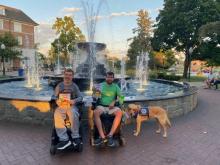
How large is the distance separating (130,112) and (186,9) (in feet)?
89.9

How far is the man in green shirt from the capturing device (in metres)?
5.32

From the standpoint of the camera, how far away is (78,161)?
4711 millimetres

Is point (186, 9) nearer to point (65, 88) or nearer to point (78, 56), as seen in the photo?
point (78, 56)

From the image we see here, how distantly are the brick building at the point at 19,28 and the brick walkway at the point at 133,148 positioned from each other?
44245 mm

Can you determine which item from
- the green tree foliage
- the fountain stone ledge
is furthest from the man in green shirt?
the green tree foliage

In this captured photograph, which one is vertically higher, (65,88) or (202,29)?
(202,29)

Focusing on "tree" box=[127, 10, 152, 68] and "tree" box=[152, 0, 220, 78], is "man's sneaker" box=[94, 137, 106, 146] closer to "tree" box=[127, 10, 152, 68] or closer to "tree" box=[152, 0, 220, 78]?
"tree" box=[152, 0, 220, 78]

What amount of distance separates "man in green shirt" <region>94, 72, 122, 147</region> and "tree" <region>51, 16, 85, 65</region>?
129 feet

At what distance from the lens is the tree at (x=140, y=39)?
45.1 meters

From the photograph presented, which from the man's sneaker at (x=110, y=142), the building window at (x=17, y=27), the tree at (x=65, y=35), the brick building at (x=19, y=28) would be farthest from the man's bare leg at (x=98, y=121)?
the building window at (x=17, y=27)

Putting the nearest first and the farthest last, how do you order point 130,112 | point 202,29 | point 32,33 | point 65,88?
point 65,88, point 130,112, point 202,29, point 32,33

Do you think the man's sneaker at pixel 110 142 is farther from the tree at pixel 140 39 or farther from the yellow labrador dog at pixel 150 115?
the tree at pixel 140 39

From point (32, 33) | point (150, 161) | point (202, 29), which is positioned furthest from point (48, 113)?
point (32, 33)

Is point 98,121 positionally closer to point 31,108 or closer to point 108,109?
point 108,109
